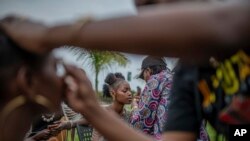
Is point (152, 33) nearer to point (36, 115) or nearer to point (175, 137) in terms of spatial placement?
point (36, 115)

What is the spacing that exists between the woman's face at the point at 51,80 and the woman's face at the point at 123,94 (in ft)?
10.9

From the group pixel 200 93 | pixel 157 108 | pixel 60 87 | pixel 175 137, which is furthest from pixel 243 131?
pixel 157 108

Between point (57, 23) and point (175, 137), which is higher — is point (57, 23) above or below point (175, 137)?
above

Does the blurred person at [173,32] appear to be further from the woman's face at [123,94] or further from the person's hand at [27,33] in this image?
the woman's face at [123,94]

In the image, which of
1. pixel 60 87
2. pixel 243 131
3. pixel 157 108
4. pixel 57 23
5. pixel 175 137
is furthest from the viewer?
pixel 157 108

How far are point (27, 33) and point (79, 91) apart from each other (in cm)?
25

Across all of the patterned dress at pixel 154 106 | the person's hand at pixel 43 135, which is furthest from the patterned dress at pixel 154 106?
the person's hand at pixel 43 135

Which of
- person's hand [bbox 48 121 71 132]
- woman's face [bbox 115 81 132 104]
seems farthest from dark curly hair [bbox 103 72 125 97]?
person's hand [bbox 48 121 71 132]

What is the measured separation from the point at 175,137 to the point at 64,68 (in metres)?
0.46

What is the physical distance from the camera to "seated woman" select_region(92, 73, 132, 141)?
174 inches

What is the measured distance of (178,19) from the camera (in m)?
0.86

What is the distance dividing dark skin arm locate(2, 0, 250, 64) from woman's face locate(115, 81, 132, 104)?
3.58 meters

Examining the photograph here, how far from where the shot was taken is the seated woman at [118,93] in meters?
4.42

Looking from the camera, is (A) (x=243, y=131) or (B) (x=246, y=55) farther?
(A) (x=243, y=131)
